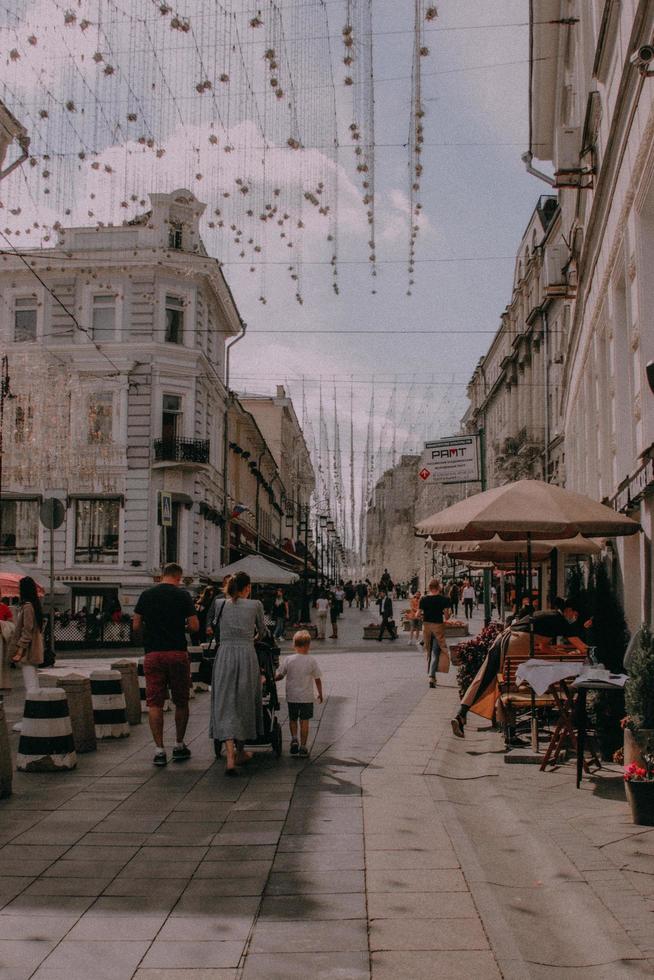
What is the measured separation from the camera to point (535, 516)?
10.3 m

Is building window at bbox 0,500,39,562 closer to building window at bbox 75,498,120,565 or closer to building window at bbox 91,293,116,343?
building window at bbox 75,498,120,565

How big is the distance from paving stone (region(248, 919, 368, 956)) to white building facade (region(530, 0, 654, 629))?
18.1 feet

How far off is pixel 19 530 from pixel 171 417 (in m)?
6.95

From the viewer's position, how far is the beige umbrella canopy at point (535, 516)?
10211 mm

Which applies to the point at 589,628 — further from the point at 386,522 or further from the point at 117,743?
the point at 386,522

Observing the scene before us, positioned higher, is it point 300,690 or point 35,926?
point 300,690

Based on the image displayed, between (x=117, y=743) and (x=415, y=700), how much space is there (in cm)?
548

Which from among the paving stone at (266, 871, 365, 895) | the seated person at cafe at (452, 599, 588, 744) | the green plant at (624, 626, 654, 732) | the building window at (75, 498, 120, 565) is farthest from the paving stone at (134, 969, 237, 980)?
the building window at (75, 498, 120, 565)

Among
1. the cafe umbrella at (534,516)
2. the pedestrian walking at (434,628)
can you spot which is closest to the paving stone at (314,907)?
the cafe umbrella at (534,516)

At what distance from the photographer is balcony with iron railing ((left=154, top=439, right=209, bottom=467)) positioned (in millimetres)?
38969

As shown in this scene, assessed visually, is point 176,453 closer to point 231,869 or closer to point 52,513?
point 52,513

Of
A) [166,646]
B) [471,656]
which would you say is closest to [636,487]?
[471,656]

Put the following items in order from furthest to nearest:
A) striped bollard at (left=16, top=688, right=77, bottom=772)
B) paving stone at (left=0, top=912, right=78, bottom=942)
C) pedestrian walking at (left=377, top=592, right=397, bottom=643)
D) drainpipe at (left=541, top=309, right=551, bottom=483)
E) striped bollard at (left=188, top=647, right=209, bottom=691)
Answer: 1. drainpipe at (left=541, top=309, right=551, bottom=483)
2. pedestrian walking at (left=377, top=592, right=397, bottom=643)
3. striped bollard at (left=188, top=647, right=209, bottom=691)
4. striped bollard at (left=16, top=688, right=77, bottom=772)
5. paving stone at (left=0, top=912, right=78, bottom=942)

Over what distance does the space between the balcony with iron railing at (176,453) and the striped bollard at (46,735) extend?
30.1 m
